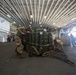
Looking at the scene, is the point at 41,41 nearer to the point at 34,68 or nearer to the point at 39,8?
the point at 34,68

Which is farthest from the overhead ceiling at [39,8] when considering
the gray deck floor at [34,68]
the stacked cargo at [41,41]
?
the gray deck floor at [34,68]

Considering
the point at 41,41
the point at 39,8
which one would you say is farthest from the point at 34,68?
the point at 39,8

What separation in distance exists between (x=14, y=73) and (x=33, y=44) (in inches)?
120

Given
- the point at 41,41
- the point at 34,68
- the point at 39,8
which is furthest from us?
the point at 39,8

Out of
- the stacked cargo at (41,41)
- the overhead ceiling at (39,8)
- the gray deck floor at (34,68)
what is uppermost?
the overhead ceiling at (39,8)

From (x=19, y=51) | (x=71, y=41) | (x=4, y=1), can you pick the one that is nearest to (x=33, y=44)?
(x=19, y=51)

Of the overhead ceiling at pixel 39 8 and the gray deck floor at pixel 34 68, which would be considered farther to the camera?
the overhead ceiling at pixel 39 8

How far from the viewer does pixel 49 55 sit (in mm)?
5715

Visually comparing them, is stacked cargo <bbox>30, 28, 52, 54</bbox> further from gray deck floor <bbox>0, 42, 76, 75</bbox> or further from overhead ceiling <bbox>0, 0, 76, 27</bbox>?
overhead ceiling <bbox>0, 0, 76, 27</bbox>

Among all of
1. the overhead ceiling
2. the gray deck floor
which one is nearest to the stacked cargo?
the gray deck floor

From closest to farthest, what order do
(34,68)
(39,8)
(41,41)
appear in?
(34,68) → (41,41) → (39,8)

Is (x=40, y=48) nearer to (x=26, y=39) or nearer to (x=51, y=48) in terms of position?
(x=51, y=48)

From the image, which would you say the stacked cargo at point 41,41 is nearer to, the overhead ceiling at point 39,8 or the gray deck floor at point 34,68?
the gray deck floor at point 34,68

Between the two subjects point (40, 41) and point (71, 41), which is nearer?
point (40, 41)
